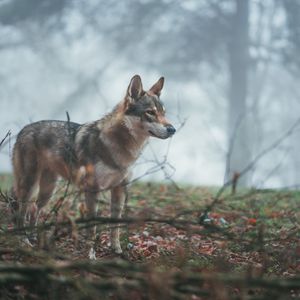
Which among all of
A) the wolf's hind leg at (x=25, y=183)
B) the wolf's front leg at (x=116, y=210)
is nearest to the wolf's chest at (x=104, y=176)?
the wolf's front leg at (x=116, y=210)

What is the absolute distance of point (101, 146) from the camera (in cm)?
586

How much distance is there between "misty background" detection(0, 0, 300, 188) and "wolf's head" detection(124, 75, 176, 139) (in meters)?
16.2

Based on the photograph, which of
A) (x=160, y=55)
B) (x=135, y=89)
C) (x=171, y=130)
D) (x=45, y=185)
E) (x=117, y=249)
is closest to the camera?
(x=117, y=249)

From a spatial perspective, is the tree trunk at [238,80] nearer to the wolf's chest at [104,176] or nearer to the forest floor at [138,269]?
the wolf's chest at [104,176]

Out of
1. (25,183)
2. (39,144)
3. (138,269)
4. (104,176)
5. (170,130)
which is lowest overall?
(138,269)

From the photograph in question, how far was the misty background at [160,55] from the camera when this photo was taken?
22.7 m

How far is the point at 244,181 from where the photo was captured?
21625mm

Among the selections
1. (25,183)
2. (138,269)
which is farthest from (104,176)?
(138,269)

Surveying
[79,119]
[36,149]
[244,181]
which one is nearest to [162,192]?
[36,149]

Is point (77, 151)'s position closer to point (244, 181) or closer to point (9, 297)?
point (9, 297)

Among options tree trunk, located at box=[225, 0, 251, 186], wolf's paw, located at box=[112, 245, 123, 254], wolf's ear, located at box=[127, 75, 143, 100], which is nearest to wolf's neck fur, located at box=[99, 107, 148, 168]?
wolf's ear, located at box=[127, 75, 143, 100]

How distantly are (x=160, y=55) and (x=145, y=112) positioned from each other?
61.1 feet

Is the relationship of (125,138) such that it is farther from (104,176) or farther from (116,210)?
(116,210)

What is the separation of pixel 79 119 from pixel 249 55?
10.2 meters
